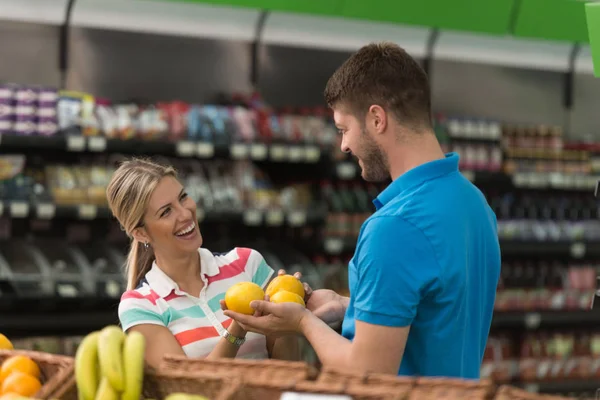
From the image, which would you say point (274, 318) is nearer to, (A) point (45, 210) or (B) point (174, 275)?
(B) point (174, 275)

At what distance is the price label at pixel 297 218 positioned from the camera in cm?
541

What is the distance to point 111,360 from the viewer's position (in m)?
1.75

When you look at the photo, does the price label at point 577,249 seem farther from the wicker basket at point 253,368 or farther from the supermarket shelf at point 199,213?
the wicker basket at point 253,368

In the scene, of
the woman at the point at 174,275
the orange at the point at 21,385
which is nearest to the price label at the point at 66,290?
the woman at the point at 174,275

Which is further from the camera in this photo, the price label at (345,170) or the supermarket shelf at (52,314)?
the price label at (345,170)

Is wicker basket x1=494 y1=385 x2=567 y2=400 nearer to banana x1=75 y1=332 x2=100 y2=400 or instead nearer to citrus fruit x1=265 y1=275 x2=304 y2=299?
banana x1=75 y1=332 x2=100 y2=400

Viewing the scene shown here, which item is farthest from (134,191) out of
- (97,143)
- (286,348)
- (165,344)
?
(97,143)

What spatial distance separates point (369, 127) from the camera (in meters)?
2.19

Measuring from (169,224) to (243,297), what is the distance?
0.49m

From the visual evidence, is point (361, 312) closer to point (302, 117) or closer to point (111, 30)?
point (302, 117)

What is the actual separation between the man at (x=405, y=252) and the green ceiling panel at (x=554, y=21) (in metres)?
4.41

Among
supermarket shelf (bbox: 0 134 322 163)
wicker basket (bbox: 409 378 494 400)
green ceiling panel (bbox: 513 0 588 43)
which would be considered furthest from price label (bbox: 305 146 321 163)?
wicker basket (bbox: 409 378 494 400)

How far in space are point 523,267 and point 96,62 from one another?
3.34 metres

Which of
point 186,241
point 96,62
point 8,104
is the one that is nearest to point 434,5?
point 96,62
